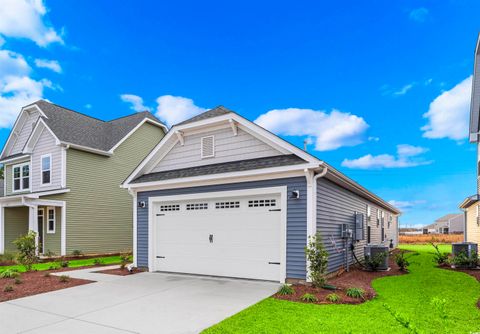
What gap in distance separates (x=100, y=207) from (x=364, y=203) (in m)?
13.2

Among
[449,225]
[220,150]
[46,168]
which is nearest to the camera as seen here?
[220,150]

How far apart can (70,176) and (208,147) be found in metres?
9.55

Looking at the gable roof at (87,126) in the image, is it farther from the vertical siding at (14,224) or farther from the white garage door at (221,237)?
the white garage door at (221,237)

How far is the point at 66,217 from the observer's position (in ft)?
51.3

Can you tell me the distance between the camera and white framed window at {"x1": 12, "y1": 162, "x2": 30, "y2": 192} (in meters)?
18.9

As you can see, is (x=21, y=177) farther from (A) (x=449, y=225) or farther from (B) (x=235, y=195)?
(A) (x=449, y=225)

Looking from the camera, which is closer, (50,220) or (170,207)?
(170,207)

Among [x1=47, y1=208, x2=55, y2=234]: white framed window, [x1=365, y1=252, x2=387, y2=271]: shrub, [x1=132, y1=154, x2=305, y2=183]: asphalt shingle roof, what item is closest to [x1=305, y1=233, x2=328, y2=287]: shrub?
[x1=132, y1=154, x2=305, y2=183]: asphalt shingle roof

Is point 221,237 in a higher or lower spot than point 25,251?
higher

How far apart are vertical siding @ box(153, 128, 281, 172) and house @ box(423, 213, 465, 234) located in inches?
2266

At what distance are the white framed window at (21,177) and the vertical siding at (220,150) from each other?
38.7 ft

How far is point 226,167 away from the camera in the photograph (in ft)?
30.9

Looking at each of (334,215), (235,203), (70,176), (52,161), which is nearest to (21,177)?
(52,161)

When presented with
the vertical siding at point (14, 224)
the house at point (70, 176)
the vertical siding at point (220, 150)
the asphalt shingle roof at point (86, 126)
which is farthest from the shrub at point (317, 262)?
the vertical siding at point (14, 224)
